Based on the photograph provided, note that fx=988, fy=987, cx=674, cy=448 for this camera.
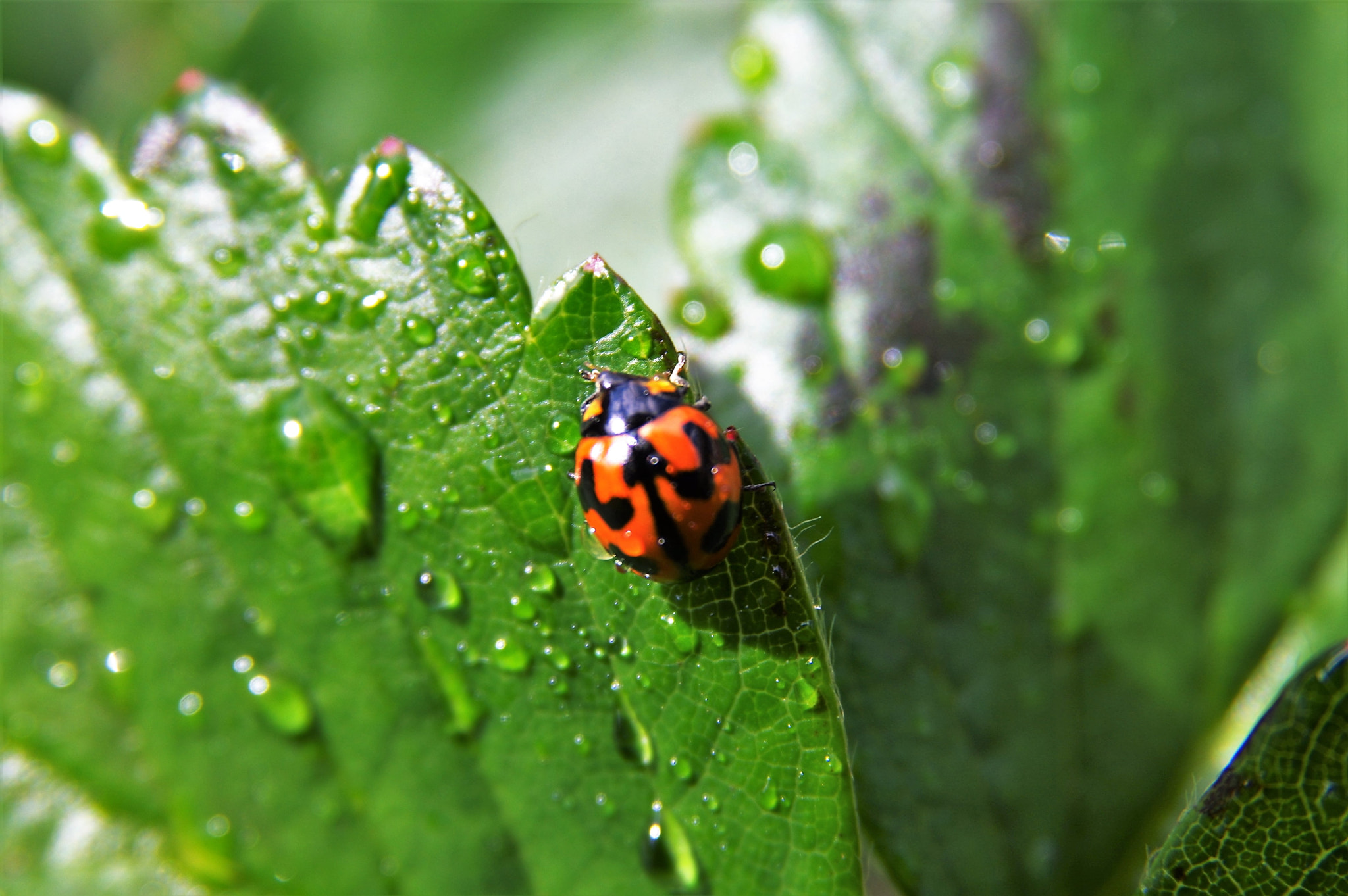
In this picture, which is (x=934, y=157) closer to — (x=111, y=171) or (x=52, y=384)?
(x=111, y=171)

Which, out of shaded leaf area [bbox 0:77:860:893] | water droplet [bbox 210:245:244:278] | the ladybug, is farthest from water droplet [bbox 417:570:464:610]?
water droplet [bbox 210:245:244:278]

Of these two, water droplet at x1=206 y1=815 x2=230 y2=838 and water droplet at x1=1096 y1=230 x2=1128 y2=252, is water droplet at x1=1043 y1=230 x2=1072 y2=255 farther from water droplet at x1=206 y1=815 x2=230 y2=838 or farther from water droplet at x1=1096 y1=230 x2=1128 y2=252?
water droplet at x1=206 y1=815 x2=230 y2=838

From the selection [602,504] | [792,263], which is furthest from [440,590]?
[792,263]

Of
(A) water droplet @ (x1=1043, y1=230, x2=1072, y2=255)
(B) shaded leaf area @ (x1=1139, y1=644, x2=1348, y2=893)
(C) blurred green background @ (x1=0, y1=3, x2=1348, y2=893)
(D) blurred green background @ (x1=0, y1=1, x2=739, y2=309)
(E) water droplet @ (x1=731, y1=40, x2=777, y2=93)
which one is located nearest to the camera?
(B) shaded leaf area @ (x1=1139, y1=644, x2=1348, y2=893)

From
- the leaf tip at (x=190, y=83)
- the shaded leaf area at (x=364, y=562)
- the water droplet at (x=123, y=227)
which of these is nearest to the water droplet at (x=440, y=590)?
the shaded leaf area at (x=364, y=562)

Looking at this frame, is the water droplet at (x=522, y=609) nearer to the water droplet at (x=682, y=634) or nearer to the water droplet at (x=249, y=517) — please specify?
the water droplet at (x=682, y=634)

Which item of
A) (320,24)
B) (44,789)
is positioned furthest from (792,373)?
(320,24)
